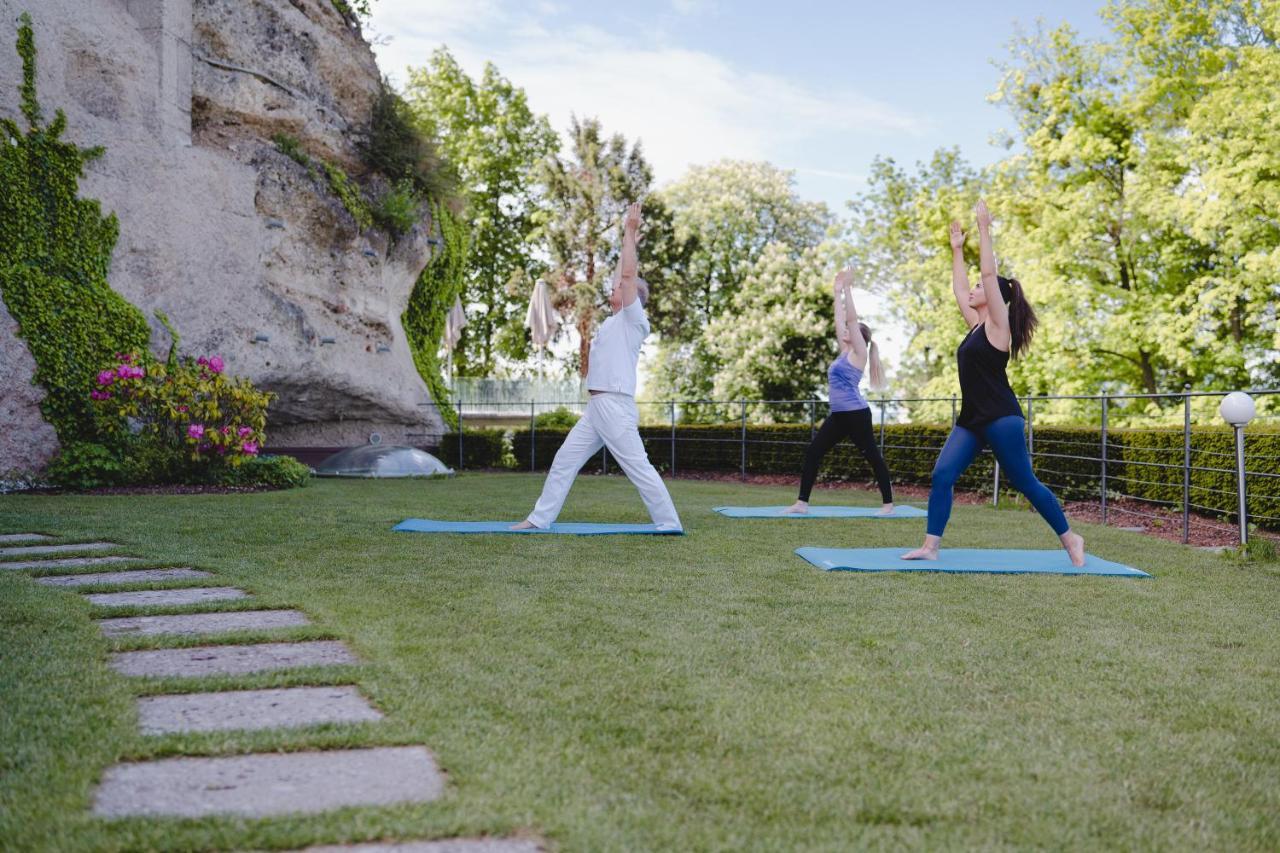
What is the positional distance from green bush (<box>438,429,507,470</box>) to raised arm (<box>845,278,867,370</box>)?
982 cm

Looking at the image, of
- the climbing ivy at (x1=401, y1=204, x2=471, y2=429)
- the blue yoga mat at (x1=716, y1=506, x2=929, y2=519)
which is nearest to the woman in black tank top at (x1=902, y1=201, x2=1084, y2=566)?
the blue yoga mat at (x1=716, y1=506, x2=929, y2=519)

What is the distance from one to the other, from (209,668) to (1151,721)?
108 inches

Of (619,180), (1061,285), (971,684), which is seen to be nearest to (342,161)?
(1061,285)

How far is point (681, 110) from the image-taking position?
76.4 feet

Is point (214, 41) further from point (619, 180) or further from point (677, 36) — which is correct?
point (619, 180)

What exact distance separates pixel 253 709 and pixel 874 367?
753cm

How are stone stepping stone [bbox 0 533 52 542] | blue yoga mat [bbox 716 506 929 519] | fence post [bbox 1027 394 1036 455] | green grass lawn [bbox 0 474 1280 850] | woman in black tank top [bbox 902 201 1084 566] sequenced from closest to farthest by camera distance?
green grass lawn [bbox 0 474 1280 850], woman in black tank top [bbox 902 201 1084 566], stone stepping stone [bbox 0 533 52 542], blue yoga mat [bbox 716 506 929 519], fence post [bbox 1027 394 1036 455]

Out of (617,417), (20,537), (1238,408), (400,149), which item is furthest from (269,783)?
(400,149)

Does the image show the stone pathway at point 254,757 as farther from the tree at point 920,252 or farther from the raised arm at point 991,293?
the tree at point 920,252

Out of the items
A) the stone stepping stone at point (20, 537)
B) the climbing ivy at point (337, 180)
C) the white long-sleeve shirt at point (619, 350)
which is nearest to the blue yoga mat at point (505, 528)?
the white long-sleeve shirt at point (619, 350)

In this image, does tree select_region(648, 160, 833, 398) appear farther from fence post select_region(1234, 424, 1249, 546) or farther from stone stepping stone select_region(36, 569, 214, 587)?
stone stepping stone select_region(36, 569, 214, 587)

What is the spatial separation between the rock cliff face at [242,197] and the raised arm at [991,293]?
9.49 meters

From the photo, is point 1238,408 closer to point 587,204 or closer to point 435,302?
point 435,302

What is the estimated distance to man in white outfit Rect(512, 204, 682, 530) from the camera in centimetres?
641
